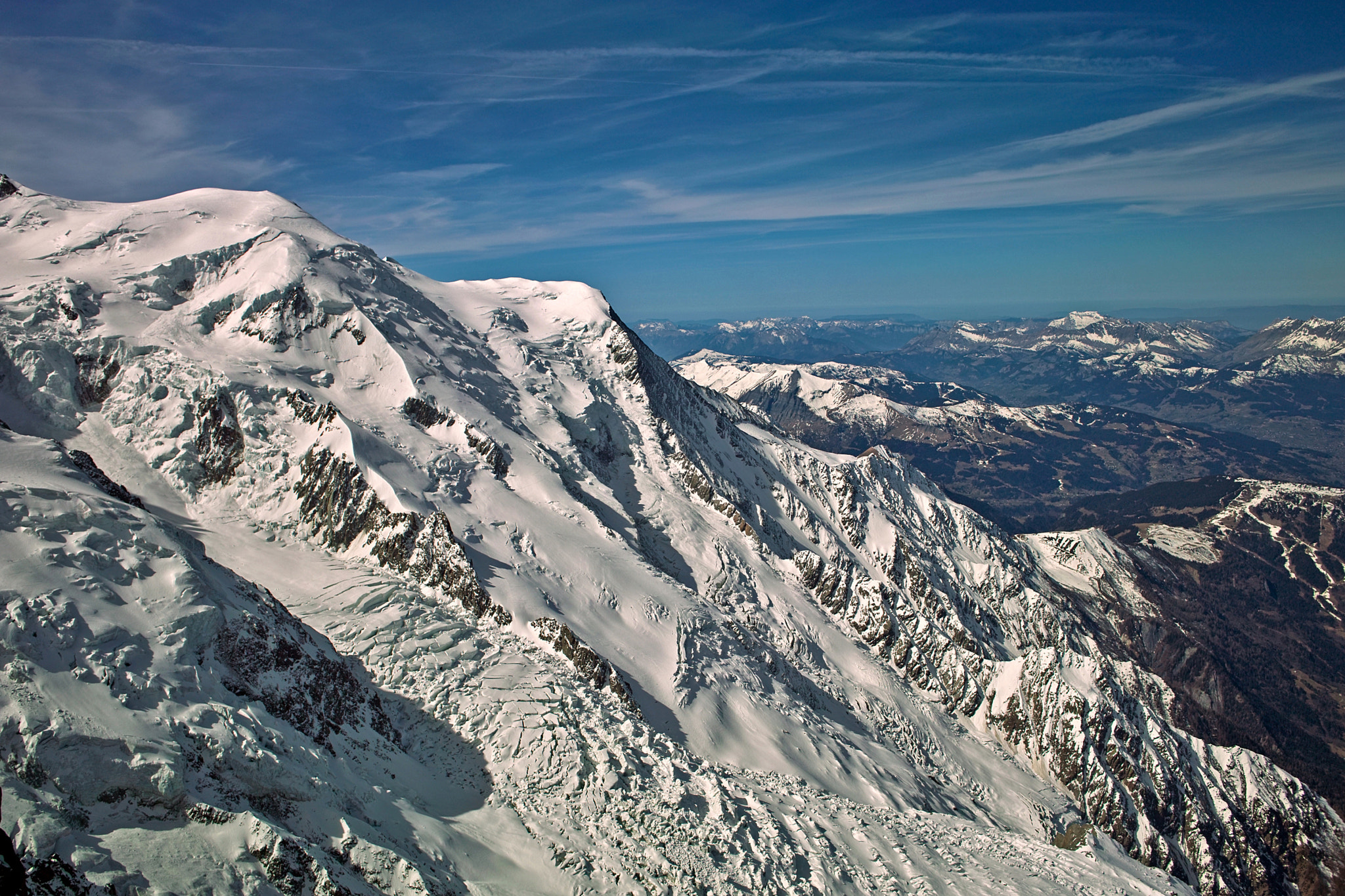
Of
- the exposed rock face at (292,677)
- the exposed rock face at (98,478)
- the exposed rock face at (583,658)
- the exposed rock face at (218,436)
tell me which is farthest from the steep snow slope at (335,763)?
the exposed rock face at (218,436)

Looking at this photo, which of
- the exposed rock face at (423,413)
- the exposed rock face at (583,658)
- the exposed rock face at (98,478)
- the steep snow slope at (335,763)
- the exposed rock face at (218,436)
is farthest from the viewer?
the exposed rock face at (423,413)

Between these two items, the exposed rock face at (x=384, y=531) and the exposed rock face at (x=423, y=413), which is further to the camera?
the exposed rock face at (x=423, y=413)

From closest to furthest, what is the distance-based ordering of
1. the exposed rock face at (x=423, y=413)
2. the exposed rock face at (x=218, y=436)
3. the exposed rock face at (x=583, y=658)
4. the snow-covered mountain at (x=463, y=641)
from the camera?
the snow-covered mountain at (x=463, y=641) → the exposed rock face at (x=583, y=658) → the exposed rock face at (x=218, y=436) → the exposed rock face at (x=423, y=413)

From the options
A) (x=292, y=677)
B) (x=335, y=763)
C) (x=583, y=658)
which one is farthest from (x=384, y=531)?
(x=335, y=763)

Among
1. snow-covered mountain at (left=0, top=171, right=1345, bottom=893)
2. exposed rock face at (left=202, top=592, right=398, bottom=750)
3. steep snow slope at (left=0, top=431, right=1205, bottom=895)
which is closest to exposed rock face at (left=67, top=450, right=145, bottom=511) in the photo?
snow-covered mountain at (left=0, top=171, right=1345, bottom=893)

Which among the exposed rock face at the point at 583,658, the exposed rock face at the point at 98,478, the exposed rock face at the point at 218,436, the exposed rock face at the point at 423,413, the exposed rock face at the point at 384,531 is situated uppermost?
the exposed rock face at the point at 98,478

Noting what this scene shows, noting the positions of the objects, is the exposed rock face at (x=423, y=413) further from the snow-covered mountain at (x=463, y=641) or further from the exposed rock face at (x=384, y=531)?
the exposed rock face at (x=384, y=531)

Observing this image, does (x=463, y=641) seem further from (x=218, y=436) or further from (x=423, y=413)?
(x=218, y=436)

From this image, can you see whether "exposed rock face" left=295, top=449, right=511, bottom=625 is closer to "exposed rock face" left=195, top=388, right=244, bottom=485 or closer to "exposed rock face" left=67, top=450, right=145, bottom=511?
"exposed rock face" left=195, top=388, right=244, bottom=485
